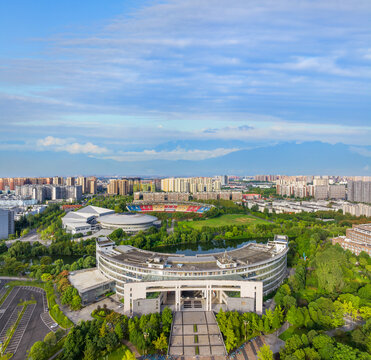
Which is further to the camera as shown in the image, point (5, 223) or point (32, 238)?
point (32, 238)

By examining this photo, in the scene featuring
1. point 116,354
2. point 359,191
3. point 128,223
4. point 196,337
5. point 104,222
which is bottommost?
point 116,354

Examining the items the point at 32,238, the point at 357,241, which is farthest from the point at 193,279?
the point at 32,238

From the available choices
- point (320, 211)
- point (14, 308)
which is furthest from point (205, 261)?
point (320, 211)

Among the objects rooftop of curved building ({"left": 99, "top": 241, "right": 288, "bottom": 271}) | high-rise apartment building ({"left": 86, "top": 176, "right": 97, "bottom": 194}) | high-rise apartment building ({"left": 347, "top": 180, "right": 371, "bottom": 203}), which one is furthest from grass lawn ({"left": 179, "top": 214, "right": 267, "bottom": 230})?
high-rise apartment building ({"left": 86, "top": 176, "right": 97, "bottom": 194})

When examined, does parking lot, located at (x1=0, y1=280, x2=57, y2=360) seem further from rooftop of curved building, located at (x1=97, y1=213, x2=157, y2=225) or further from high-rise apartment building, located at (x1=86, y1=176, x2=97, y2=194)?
high-rise apartment building, located at (x1=86, y1=176, x2=97, y2=194)

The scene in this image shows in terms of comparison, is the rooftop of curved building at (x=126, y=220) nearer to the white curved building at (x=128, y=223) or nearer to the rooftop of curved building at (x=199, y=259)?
the white curved building at (x=128, y=223)

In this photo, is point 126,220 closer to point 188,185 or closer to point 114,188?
point 114,188

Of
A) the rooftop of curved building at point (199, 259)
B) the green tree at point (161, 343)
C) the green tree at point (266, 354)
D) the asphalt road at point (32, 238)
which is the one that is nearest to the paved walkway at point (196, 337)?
the green tree at point (161, 343)

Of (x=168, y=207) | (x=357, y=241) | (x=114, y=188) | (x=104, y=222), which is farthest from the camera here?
(x=114, y=188)
